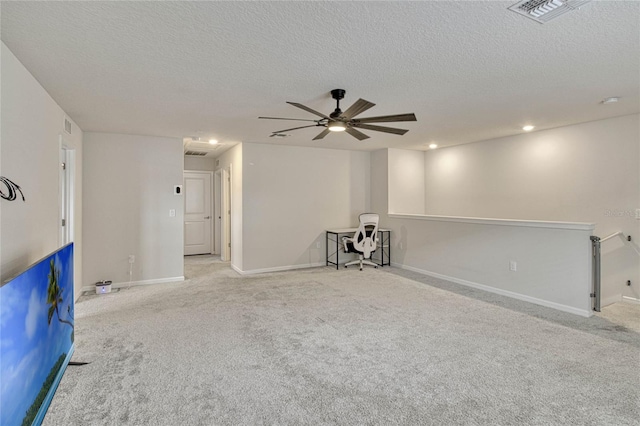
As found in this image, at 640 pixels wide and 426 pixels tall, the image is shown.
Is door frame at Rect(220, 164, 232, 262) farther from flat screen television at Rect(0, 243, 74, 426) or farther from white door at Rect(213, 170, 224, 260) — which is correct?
flat screen television at Rect(0, 243, 74, 426)

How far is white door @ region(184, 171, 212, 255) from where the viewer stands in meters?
8.05

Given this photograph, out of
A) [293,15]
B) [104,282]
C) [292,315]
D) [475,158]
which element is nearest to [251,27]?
[293,15]

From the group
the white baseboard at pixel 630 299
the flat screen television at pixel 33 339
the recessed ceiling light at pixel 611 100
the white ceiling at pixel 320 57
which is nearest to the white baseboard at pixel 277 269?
the white ceiling at pixel 320 57

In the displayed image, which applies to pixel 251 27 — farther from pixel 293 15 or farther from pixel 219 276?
pixel 219 276

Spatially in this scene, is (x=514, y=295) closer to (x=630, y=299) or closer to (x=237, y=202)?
(x=630, y=299)

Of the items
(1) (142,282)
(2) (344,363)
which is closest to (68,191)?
(1) (142,282)

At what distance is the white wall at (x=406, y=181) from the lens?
268 inches

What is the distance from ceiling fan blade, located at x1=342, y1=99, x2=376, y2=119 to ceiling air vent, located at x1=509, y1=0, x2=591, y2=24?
3.64ft

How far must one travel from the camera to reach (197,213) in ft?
26.9

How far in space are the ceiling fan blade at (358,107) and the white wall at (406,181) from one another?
3902 millimetres

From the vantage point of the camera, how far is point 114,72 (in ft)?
8.71

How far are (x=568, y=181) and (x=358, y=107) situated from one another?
381cm

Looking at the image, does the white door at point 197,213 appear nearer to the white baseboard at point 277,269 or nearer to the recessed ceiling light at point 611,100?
the white baseboard at point 277,269

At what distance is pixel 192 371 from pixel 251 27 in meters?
2.43
